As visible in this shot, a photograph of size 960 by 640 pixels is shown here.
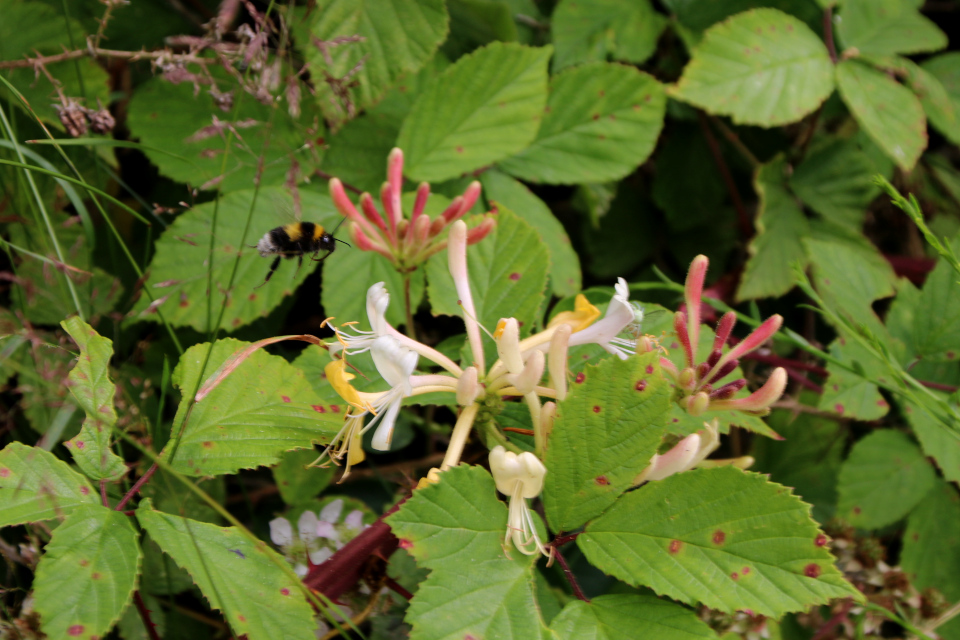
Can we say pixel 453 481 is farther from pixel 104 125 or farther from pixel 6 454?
pixel 104 125

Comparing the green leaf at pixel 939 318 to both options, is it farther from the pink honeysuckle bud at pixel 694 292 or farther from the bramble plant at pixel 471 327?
the pink honeysuckle bud at pixel 694 292

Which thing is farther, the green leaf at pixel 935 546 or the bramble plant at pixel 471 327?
the green leaf at pixel 935 546

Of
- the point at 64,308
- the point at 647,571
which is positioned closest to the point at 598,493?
the point at 647,571

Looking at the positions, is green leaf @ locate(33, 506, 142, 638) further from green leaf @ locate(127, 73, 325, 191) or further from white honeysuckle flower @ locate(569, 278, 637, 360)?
green leaf @ locate(127, 73, 325, 191)

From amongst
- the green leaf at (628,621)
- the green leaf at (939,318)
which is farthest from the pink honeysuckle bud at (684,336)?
the green leaf at (939,318)

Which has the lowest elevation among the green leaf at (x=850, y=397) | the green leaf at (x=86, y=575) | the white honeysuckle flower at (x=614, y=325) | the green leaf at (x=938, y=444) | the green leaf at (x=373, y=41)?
the green leaf at (x=938, y=444)

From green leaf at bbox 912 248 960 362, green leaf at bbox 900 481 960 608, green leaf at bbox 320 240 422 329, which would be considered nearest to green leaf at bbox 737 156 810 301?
green leaf at bbox 912 248 960 362

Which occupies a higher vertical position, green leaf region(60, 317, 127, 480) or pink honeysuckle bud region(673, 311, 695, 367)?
green leaf region(60, 317, 127, 480)
